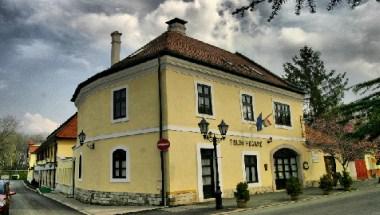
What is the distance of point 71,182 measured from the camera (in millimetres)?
26438

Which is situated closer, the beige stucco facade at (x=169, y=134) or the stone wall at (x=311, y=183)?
the beige stucco facade at (x=169, y=134)

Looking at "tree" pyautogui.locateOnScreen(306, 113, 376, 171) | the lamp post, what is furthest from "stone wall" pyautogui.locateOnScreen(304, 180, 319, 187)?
the lamp post

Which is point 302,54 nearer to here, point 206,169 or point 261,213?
point 206,169

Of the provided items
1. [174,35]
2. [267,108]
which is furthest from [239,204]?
[174,35]

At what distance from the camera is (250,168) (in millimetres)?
20641

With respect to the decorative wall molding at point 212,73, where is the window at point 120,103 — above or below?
below

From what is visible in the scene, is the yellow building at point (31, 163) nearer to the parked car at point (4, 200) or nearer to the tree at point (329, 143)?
the parked car at point (4, 200)

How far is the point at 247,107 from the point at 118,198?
30.6ft

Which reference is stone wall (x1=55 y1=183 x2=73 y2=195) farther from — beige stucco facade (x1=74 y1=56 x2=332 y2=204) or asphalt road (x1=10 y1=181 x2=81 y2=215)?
beige stucco facade (x1=74 y1=56 x2=332 y2=204)

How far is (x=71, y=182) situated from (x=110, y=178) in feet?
31.4

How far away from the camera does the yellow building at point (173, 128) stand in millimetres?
17000

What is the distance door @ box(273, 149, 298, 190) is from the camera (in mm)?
22781

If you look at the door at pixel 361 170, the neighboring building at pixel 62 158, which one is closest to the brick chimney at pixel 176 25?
the neighboring building at pixel 62 158

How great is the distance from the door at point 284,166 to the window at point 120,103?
10.3 meters
